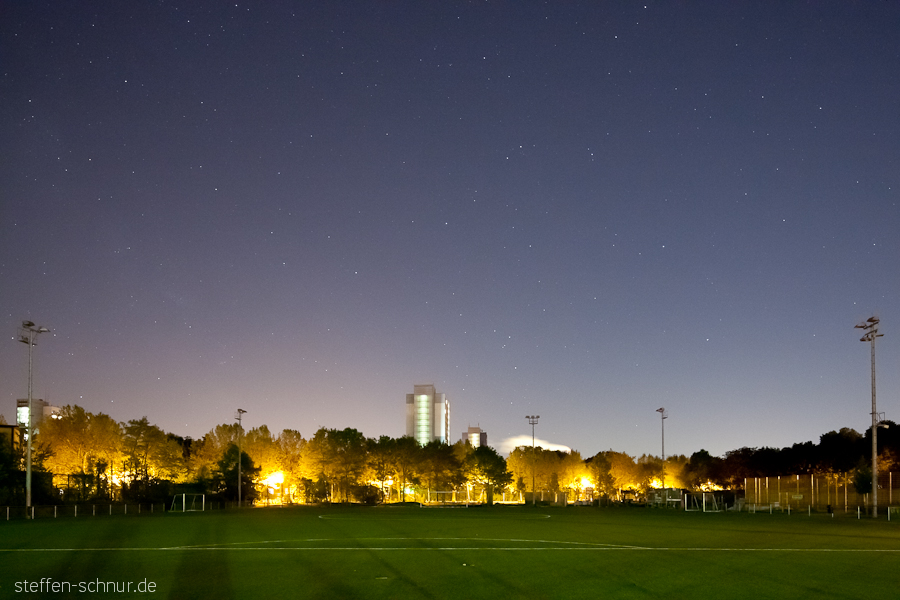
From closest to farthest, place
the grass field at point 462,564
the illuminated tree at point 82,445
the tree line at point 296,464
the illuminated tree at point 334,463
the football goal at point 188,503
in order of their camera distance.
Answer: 1. the grass field at point 462,564
2. the football goal at point 188,503
3. the tree line at point 296,464
4. the illuminated tree at point 82,445
5. the illuminated tree at point 334,463

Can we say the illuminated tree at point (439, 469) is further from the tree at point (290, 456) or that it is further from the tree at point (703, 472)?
the tree at point (703, 472)

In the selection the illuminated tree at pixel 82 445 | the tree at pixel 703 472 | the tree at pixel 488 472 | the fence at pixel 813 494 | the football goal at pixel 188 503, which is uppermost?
the illuminated tree at pixel 82 445

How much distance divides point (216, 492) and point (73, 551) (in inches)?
2620

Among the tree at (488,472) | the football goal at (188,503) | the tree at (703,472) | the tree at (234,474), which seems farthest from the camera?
the tree at (703,472)

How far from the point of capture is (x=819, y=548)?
26500mm

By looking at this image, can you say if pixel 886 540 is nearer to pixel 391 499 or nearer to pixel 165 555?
pixel 165 555

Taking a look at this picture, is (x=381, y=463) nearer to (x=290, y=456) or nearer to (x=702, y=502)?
(x=290, y=456)

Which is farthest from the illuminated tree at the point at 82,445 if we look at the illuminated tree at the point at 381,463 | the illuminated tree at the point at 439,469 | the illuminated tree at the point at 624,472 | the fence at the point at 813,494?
the illuminated tree at the point at 624,472

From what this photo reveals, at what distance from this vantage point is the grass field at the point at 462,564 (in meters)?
16.3

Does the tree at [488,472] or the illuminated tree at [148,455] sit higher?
the illuminated tree at [148,455]

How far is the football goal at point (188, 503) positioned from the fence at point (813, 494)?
169 ft

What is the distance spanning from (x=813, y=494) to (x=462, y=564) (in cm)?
5858

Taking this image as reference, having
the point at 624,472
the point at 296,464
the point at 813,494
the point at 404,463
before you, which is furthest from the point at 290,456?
the point at 624,472

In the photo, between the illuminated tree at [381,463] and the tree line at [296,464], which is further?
the illuminated tree at [381,463]
